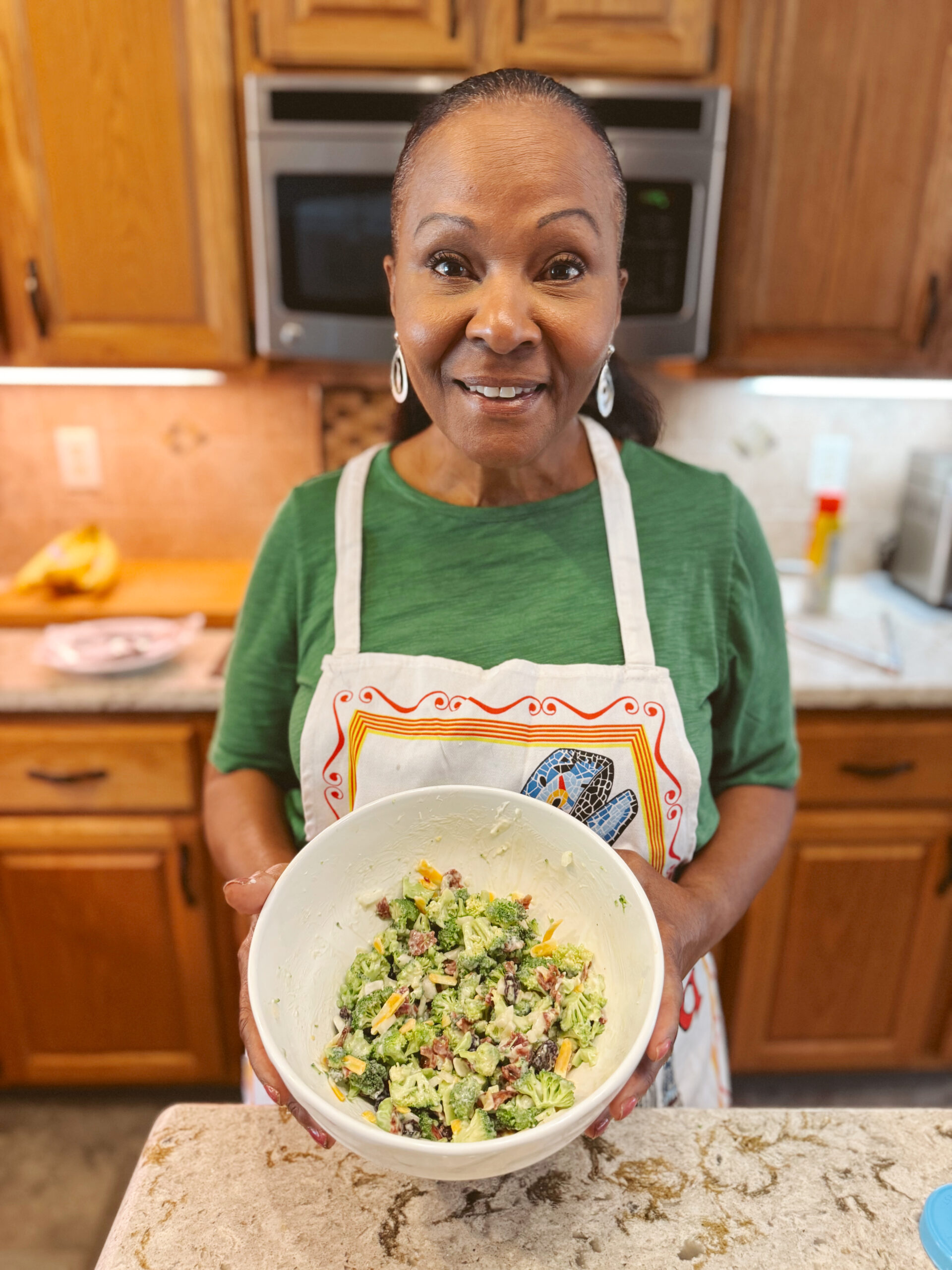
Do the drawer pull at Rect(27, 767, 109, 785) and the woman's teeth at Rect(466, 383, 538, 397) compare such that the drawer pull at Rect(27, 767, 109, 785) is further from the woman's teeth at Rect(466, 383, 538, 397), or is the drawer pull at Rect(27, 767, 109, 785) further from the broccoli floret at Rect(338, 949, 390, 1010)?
the woman's teeth at Rect(466, 383, 538, 397)

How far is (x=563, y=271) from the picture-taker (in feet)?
2.57

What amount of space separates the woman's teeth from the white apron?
21cm

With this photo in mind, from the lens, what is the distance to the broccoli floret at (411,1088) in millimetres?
624

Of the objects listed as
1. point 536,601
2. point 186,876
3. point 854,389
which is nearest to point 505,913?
point 536,601

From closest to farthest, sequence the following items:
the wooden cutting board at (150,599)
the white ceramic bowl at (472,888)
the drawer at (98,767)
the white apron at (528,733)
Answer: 1. the white ceramic bowl at (472,888)
2. the white apron at (528,733)
3. the drawer at (98,767)
4. the wooden cutting board at (150,599)

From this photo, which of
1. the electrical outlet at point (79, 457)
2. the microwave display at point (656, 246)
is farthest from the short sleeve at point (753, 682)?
the electrical outlet at point (79, 457)

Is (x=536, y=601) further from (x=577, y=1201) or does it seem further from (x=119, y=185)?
(x=119, y=185)

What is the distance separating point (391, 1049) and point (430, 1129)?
62 mm

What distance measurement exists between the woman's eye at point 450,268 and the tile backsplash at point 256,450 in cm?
132

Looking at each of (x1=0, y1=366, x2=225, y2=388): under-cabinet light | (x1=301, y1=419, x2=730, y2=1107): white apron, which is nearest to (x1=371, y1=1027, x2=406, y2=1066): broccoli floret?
(x1=301, y1=419, x2=730, y2=1107): white apron

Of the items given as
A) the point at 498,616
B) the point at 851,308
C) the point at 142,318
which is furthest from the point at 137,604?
the point at 851,308

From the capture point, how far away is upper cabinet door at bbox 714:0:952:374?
1591 mm

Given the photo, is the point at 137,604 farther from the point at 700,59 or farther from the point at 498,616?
the point at 700,59

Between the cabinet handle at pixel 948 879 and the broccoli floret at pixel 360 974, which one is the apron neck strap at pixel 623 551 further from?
the cabinet handle at pixel 948 879
